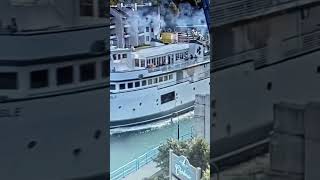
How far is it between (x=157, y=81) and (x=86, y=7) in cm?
136

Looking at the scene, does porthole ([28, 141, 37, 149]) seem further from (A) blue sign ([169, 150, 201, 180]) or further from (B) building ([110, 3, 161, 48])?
(A) blue sign ([169, 150, 201, 180])

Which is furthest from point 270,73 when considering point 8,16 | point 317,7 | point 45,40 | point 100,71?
point 8,16

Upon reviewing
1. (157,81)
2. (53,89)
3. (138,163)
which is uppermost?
(53,89)

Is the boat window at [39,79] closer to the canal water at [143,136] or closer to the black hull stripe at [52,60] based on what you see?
the black hull stripe at [52,60]

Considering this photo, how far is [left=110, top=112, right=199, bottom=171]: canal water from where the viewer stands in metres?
3.11

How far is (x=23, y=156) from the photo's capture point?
6.27ft

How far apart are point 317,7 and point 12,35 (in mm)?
1173

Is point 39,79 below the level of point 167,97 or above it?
above

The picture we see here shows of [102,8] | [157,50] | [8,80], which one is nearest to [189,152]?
[157,50]

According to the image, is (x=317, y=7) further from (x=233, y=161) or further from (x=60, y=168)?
(x=60, y=168)

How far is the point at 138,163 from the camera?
3.31 metres

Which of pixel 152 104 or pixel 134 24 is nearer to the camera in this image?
pixel 134 24

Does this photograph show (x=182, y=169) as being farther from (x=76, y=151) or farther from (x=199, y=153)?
(x=76, y=151)

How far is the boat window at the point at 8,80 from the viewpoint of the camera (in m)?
1.88
